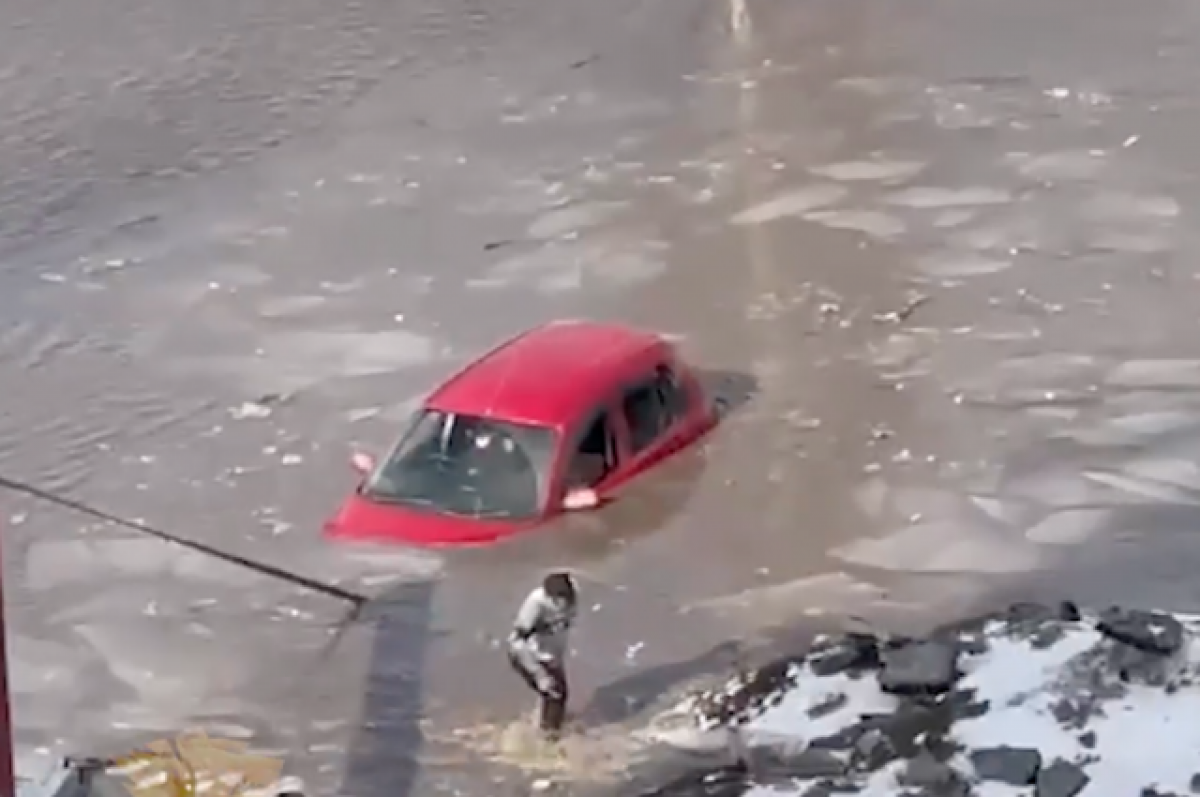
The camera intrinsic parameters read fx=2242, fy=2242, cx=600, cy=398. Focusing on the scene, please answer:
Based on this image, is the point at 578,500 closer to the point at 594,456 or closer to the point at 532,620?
the point at 594,456

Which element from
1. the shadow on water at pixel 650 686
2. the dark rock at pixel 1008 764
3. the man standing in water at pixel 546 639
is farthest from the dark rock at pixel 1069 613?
the man standing in water at pixel 546 639

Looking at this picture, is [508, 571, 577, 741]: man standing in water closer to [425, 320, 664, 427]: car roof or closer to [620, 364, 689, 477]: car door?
[425, 320, 664, 427]: car roof

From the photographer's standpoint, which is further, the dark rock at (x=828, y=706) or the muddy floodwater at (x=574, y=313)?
the muddy floodwater at (x=574, y=313)

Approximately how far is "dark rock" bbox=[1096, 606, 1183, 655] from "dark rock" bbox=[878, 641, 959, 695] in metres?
0.62

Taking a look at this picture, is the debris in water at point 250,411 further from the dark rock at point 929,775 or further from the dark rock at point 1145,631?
the dark rock at point 929,775

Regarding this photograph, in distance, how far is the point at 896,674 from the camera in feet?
28.7

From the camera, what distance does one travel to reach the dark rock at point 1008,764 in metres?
7.93

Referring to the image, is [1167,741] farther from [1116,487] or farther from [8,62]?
[8,62]

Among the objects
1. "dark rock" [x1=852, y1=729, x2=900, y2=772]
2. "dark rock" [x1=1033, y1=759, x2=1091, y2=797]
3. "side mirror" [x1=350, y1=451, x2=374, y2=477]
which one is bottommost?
"side mirror" [x1=350, y1=451, x2=374, y2=477]

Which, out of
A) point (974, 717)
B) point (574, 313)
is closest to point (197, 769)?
point (974, 717)

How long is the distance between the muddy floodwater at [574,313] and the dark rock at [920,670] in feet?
3.42

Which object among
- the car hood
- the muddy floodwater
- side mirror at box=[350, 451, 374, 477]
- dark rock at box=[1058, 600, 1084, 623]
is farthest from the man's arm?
side mirror at box=[350, 451, 374, 477]

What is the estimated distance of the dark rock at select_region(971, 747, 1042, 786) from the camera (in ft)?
26.0

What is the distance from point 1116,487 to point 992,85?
7759 millimetres
